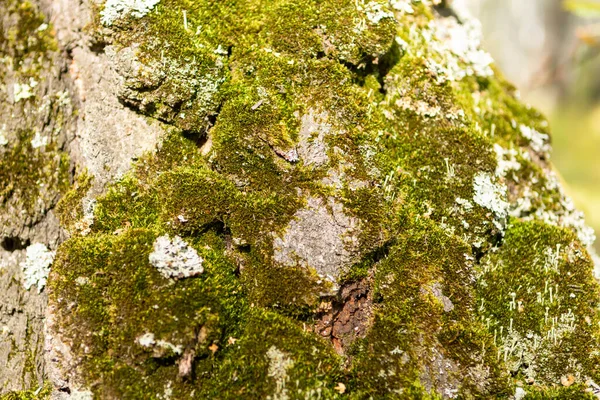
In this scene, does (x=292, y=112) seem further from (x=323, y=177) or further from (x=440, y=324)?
(x=440, y=324)

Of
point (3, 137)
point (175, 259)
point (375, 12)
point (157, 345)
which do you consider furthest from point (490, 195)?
point (3, 137)

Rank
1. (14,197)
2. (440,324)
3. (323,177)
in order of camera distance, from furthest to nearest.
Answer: (14,197) < (323,177) < (440,324)

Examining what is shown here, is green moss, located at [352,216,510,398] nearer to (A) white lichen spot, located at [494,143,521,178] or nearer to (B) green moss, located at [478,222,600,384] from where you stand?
(B) green moss, located at [478,222,600,384]

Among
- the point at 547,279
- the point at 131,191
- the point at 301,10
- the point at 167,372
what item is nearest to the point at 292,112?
the point at 301,10

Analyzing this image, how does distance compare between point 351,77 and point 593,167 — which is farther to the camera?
point 593,167

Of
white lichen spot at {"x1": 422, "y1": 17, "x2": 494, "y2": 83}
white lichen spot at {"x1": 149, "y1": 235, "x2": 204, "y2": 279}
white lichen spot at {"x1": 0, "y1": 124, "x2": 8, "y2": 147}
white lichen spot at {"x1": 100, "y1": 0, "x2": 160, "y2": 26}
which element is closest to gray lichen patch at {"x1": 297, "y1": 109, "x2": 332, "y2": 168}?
white lichen spot at {"x1": 149, "y1": 235, "x2": 204, "y2": 279}
